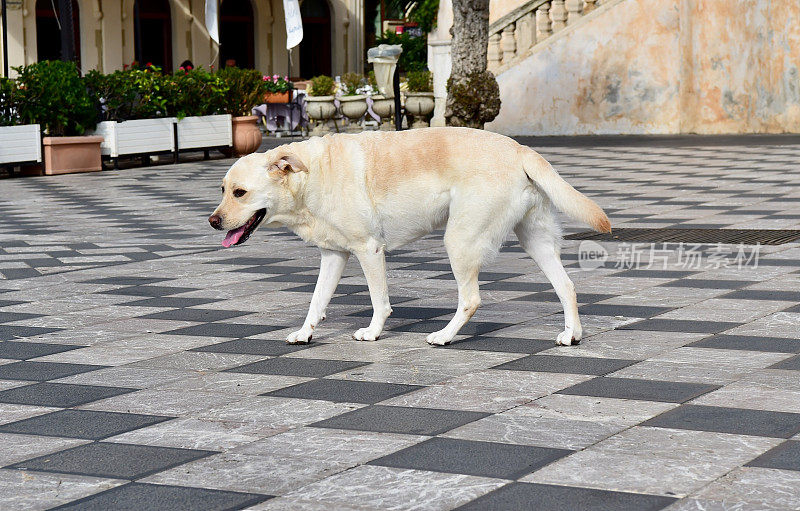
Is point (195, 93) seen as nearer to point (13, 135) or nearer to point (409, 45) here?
point (13, 135)

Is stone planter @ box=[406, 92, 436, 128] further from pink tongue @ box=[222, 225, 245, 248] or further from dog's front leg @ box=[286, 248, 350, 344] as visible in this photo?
pink tongue @ box=[222, 225, 245, 248]

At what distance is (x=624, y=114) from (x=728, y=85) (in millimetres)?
2046

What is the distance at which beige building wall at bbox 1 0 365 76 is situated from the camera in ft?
103

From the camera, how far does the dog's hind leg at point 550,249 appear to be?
6.32 meters

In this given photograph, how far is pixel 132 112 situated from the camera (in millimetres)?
20141

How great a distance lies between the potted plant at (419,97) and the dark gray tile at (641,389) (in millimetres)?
20691

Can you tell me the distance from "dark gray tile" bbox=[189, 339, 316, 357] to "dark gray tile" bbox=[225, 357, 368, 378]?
0.20 metres

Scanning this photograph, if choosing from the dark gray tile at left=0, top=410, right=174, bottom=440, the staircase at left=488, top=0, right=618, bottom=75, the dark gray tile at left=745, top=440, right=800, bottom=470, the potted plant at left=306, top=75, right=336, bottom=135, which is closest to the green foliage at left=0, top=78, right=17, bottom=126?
the potted plant at left=306, top=75, right=336, bottom=135

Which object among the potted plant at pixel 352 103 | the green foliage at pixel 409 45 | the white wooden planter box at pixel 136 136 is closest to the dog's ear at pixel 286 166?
the white wooden planter box at pixel 136 136

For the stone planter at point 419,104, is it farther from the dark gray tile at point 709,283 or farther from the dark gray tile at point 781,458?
the dark gray tile at point 781,458

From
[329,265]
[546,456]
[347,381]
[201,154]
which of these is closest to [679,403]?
[546,456]

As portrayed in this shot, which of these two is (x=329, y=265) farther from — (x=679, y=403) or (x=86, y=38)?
(x=86, y=38)

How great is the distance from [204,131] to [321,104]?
5.08m

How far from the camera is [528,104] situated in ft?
87.1
